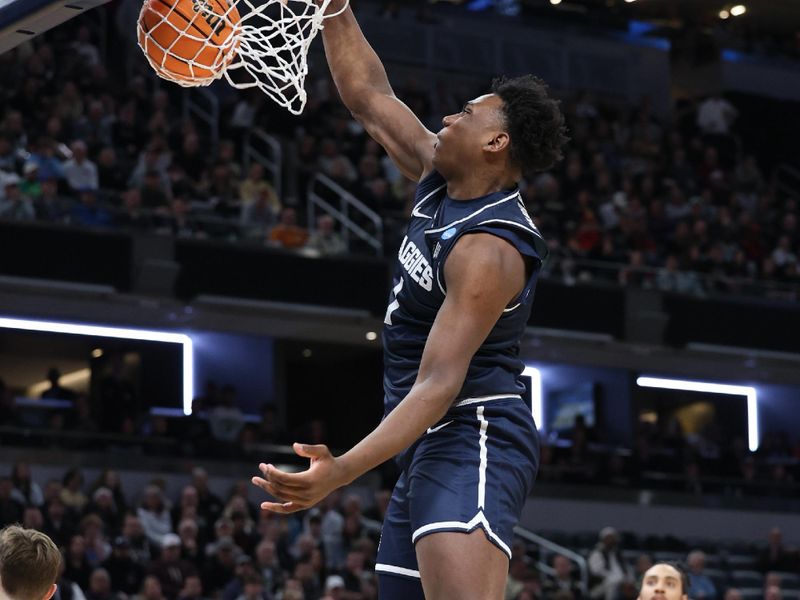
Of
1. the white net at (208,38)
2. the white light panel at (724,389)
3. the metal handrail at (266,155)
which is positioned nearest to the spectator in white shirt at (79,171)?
the metal handrail at (266,155)

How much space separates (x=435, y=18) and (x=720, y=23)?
18.2 feet

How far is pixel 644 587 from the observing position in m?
6.51

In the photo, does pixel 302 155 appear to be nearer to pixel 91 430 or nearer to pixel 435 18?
pixel 91 430

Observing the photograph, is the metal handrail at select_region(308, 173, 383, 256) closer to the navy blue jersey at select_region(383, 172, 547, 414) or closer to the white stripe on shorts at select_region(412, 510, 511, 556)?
the navy blue jersey at select_region(383, 172, 547, 414)

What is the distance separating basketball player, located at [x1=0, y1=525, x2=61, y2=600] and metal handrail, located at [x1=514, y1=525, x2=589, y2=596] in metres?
12.4

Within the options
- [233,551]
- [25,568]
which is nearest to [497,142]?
[25,568]

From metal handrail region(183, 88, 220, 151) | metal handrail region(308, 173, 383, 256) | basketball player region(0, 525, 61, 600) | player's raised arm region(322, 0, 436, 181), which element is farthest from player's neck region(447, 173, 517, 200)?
metal handrail region(183, 88, 220, 151)

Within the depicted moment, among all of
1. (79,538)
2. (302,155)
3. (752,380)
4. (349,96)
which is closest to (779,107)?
(752,380)

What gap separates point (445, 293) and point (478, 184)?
33cm

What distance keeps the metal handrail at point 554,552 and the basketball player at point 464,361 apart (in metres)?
12.2

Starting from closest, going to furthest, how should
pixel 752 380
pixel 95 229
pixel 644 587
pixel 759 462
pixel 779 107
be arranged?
pixel 644 587
pixel 95 229
pixel 759 462
pixel 752 380
pixel 779 107

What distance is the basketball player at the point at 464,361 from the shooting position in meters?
3.76

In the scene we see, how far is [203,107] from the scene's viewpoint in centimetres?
2042

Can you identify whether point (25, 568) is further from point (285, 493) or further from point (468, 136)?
point (468, 136)
